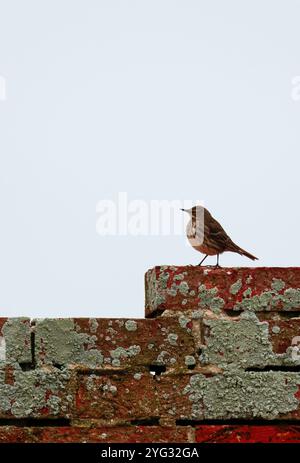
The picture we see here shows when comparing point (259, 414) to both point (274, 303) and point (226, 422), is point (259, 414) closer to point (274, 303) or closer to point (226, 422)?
point (226, 422)

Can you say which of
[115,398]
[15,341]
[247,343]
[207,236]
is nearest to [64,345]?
[15,341]

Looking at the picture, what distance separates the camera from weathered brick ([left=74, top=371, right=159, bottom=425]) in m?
4.26

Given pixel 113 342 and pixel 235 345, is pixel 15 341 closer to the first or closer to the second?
pixel 113 342

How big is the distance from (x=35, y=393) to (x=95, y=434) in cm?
30

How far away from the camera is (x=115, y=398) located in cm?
429

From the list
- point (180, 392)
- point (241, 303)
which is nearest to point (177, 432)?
point (180, 392)

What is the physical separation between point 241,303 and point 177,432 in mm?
614

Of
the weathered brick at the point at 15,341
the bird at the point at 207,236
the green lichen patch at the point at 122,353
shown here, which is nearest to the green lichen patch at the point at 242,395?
the green lichen patch at the point at 122,353

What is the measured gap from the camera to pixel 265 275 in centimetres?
446

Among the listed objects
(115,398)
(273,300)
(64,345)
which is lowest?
(115,398)

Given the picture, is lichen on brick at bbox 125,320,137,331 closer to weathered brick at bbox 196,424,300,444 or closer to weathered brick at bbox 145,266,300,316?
weathered brick at bbox 145,266,300,316

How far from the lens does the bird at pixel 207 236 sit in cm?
649

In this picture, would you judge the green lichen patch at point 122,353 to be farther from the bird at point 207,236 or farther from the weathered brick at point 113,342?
the bird at point 207,236
